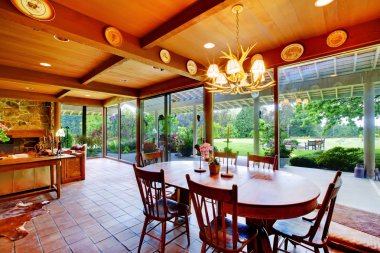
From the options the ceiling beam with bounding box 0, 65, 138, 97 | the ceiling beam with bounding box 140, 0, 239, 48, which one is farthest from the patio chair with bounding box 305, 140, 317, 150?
the ceiling beam with bounding box 0, 65, 138, 97

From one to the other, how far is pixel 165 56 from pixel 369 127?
3.39 meters

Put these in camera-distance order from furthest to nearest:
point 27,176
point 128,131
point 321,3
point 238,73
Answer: point 128,131
point 27,176
point 238,73
point 321,3

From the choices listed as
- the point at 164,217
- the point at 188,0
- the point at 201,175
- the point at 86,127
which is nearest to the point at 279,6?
the point at 188,0

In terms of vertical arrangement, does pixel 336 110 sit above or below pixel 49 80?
below

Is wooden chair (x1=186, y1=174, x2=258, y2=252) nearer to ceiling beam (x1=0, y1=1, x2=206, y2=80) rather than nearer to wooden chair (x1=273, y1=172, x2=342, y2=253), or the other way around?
wooden chair (x1=273, y1=172, x2=342, y2=253)

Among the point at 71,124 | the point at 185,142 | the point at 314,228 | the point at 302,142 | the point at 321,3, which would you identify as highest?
the point at 321,3

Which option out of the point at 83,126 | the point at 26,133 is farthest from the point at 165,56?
the point at 83,126

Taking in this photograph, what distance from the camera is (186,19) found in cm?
210

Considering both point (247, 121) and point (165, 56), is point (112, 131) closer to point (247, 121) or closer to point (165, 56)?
point (165, 56)

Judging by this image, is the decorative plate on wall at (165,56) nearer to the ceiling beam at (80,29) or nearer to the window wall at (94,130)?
the ceiling beam at (80,29)

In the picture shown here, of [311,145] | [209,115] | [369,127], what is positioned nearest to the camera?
[369,127]

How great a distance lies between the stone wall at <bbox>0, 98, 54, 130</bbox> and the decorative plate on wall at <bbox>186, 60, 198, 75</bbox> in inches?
248

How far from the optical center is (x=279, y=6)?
6.81 feet

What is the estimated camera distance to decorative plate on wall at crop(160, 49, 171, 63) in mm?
3146
